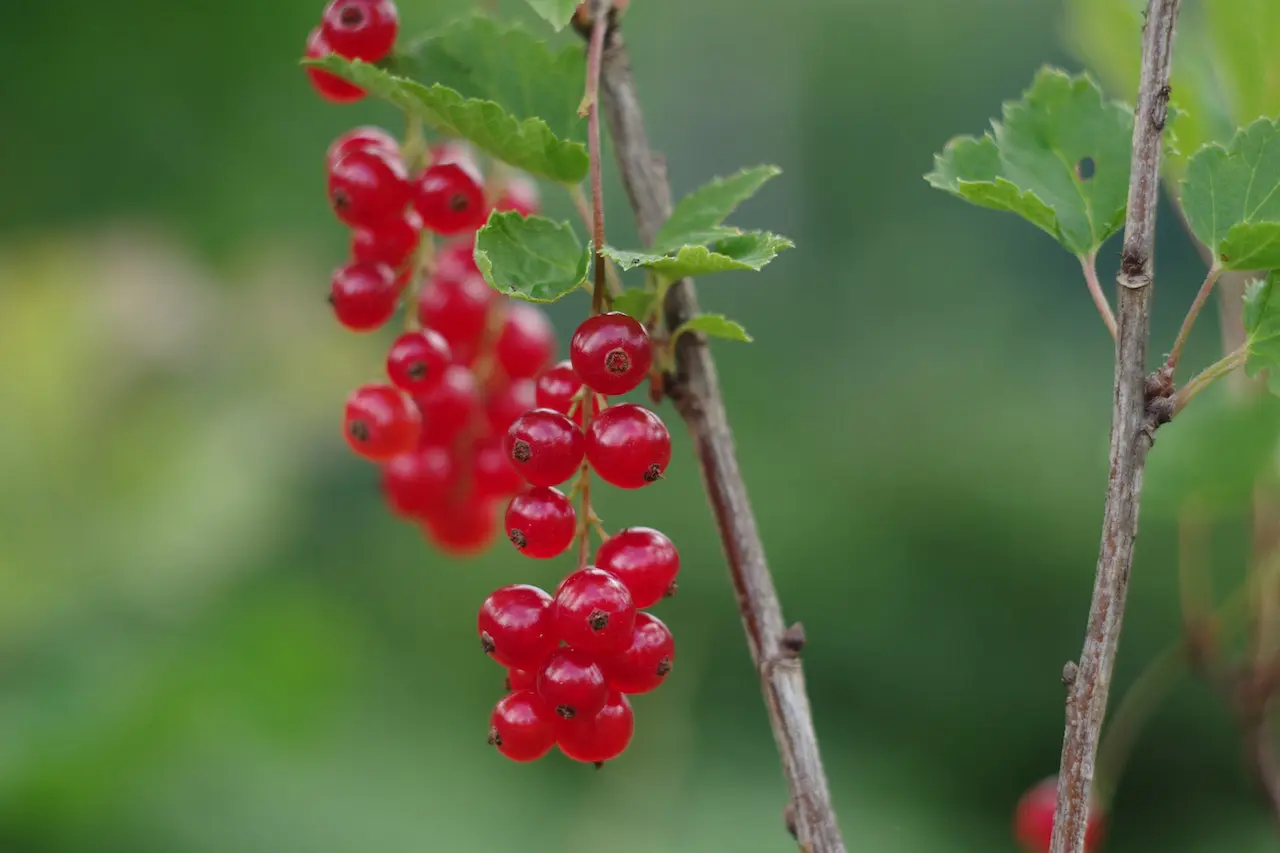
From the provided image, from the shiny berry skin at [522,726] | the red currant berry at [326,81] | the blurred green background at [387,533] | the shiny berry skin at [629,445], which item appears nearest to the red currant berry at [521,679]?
the shiny berry skin at [522,726]

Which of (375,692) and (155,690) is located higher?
(155,690)

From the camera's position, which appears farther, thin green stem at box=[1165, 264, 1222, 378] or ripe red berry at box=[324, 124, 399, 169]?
ripe red berry at box=[324, 124, 399, 169]

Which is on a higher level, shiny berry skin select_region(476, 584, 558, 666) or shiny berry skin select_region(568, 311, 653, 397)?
shiny berry skin select_region(568, 311, 653, 397)

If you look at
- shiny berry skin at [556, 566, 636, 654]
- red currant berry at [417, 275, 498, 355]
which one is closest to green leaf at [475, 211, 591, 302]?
shiny berry skin at [556, 566, 636, 654]

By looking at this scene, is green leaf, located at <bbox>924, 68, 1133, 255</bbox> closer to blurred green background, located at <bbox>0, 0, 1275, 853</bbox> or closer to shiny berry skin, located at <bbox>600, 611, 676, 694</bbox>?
shiny berry skin, located at <bbox>600, 611, 676, 694</bbox>

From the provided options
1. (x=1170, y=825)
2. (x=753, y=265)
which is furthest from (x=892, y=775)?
(x=753, y=265)

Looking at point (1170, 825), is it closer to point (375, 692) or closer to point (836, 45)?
point (375, 692)

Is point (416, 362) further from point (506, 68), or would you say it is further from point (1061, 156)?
point (1061, 156)

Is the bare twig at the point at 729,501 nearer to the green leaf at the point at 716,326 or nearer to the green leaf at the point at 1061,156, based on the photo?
the green leaf at the point at 716,326
